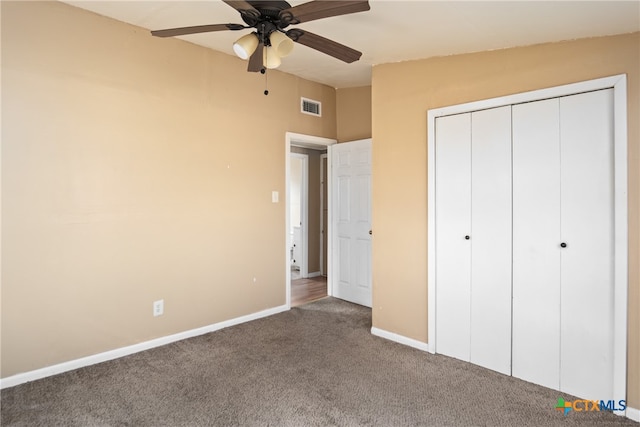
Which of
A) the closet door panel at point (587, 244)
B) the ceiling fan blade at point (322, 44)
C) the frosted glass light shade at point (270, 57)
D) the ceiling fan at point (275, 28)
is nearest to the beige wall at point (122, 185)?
the ceiling fan at point (275, 28)

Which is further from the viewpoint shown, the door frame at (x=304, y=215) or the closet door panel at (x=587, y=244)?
the door frame at (x=304, y=215)

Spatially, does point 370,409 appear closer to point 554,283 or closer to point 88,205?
point 554,283

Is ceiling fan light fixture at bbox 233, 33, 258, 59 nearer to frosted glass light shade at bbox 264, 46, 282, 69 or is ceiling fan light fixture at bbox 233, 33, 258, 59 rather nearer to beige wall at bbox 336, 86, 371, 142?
frosted glass light shade at bbox 264, 46, 282, 69

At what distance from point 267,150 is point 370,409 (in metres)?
2.70

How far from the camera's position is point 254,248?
3904mm

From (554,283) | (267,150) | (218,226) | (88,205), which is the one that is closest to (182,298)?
(218,226)

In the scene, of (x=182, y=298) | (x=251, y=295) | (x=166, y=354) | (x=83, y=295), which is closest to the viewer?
(x=83, y=295)

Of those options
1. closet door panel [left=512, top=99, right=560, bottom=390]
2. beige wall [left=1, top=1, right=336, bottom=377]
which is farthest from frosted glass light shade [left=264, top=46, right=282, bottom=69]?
closet door panel [left=512, top=99, right=560, bottom=390]

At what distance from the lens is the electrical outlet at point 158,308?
318cm

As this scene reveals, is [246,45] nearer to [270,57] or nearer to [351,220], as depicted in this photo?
[270,57]

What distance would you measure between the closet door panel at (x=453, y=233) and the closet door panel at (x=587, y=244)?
25.6 inches

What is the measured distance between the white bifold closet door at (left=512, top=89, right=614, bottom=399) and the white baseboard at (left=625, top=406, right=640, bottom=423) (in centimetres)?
12

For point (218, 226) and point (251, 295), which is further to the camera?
point (251, 295)

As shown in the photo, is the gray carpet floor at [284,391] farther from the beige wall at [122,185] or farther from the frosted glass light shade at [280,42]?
the frosted glass light shade at [280,42]
